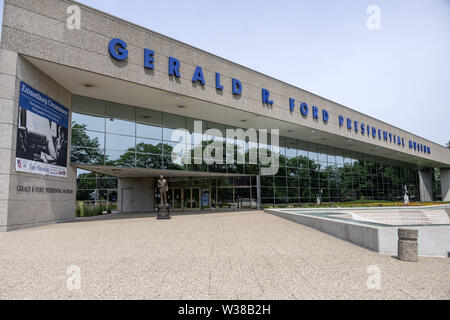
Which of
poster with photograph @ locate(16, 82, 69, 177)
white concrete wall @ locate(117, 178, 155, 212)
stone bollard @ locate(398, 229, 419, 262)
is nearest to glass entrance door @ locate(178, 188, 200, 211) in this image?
white concrete wall @ locate(117, 178, 155, 212)

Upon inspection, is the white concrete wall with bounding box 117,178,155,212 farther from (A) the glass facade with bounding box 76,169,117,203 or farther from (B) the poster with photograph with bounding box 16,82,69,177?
(B) the poster with photograph with bounding box 16,82,69,177

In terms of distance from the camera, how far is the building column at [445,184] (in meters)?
52.1

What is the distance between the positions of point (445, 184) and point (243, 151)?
4626cm

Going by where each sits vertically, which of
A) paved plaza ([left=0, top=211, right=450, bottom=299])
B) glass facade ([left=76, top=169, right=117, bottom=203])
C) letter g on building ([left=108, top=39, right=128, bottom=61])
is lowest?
paved plaza ([left=0, top=211, right=450, bottom=299])

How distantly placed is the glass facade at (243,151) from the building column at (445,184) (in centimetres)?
774

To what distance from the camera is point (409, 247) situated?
21.7ft

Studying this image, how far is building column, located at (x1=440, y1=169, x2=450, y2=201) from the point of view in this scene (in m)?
52.1

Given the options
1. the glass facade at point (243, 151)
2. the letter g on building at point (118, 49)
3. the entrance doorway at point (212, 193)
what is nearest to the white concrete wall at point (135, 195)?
the entrance doorway at point (212, 193)

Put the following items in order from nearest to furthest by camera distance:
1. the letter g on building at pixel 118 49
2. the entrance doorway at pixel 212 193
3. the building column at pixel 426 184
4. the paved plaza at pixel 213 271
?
the paved plaza at pixel 213 271 → the letter g on building at pixel 118 49 → the entrance doorway at pixel 212 193 → the building column at pixel 426 184

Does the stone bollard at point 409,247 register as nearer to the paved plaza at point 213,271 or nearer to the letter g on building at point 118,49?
the paved plaza at point 213,271

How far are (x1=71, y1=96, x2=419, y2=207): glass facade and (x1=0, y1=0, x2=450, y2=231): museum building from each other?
0.09m

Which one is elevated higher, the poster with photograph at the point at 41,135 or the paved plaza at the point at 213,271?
the poster with photograph at the point at 41,135

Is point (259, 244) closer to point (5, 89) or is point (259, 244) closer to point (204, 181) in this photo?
point (5, 89)

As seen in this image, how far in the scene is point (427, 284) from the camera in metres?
4.96
